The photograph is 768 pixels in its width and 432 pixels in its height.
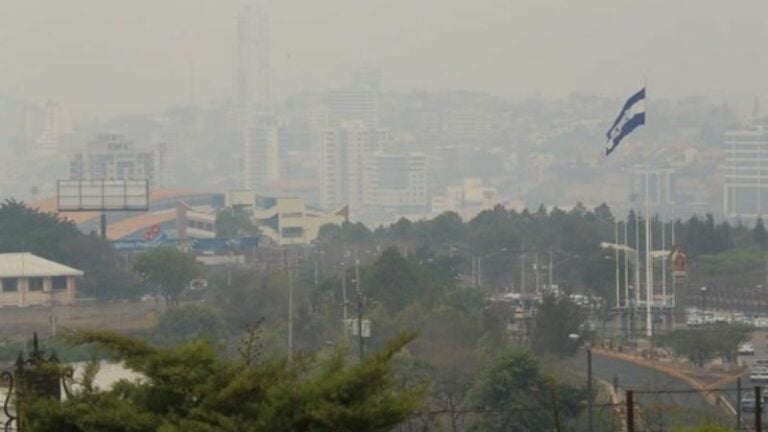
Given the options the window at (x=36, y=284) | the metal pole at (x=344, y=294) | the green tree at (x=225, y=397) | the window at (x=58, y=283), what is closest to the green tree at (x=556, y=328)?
the metal pole at (x=344, y=294)

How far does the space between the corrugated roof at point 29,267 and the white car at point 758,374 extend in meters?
20.5

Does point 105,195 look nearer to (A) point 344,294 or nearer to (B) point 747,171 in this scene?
(A) point 344,294

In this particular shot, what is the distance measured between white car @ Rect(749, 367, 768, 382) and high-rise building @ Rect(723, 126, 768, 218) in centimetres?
7793

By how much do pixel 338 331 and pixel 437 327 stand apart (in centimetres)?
164

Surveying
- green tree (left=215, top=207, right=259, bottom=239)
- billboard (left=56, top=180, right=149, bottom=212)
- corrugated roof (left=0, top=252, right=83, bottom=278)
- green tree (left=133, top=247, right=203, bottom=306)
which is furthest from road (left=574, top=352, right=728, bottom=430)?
green tree (left=215, top=207, right=259, bottom=239)

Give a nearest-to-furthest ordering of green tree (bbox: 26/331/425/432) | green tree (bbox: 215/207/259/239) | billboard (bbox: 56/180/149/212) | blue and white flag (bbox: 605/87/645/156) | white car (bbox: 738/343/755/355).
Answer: green tree (bbox: 26/331/425/432) → white car (bbox: 738/343/755/355) → blue and white flag (bbox: 605/87/645/156) → billboard (bbox: 56/180/149/212) → green tree (bbox: 215/207/259/239)

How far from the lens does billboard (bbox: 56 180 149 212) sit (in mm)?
58219

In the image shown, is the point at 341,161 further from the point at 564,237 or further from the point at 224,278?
the point at 224,278

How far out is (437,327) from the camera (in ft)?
101

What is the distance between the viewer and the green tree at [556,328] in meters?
30.3

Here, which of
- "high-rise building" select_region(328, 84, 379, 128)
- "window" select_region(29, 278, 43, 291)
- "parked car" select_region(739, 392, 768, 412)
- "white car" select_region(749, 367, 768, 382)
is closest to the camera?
"parked car" select_region(739, 392, 768, 412)

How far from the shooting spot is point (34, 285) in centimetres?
4603

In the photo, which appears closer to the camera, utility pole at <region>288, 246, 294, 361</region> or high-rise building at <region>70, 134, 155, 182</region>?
utility pole at <region>288, 246, 294, 361</region>

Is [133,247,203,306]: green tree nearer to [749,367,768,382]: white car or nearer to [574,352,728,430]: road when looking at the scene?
[574,352,728,430]: road
